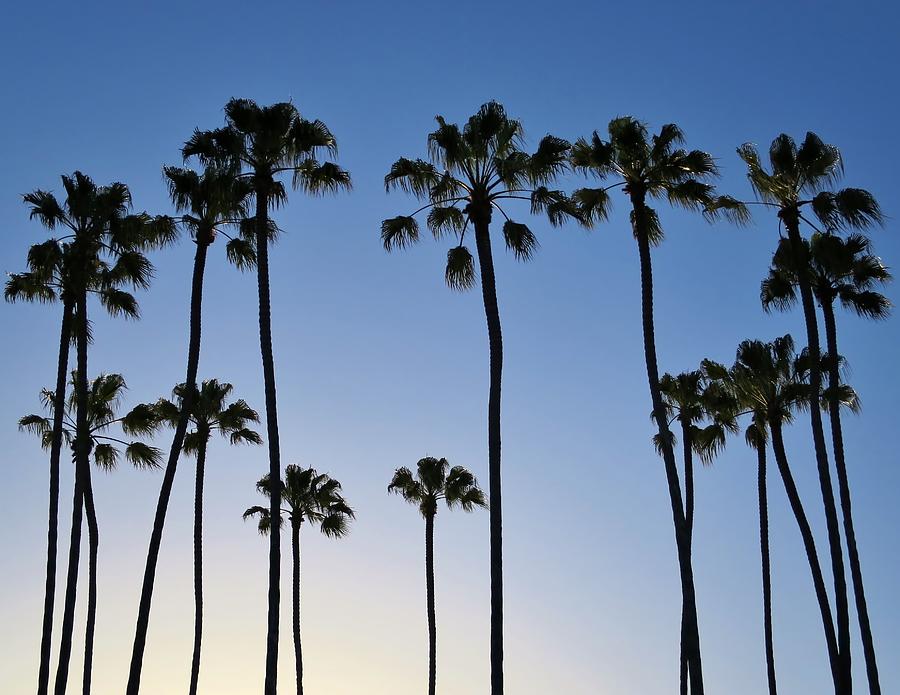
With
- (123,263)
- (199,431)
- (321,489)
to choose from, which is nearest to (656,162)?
(123,263)

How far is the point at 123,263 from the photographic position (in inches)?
1412

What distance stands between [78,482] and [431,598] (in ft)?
64.2

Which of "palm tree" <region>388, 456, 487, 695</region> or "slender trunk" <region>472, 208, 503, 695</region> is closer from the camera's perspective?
"slender trunk" <region>472, 208, 503, 695</region>

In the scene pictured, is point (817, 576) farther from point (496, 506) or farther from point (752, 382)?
point (496, 506)

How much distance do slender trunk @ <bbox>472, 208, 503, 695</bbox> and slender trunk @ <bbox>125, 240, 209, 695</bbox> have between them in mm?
9074

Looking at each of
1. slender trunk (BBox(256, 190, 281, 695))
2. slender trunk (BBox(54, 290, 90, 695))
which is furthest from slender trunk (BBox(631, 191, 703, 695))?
slender trunk (BBox(54, 290, 90, 695))

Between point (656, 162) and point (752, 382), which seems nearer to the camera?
point (656, 162)

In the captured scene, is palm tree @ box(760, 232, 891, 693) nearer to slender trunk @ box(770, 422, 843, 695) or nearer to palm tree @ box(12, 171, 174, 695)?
slender trunk @ box(770, 422, 843, 695)

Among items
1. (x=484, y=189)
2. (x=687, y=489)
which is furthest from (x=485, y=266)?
(x=687, y=489)

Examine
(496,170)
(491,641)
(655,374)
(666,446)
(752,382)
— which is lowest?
(491,641)

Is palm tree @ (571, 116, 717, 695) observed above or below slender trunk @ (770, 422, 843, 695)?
above

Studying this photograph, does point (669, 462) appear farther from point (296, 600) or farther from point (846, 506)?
point (296, 600)

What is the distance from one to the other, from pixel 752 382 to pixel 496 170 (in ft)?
46.8

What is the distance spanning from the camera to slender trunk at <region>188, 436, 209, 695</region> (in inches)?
1658
